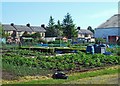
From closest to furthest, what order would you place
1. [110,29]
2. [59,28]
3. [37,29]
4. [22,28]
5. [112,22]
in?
[110,29] < [112,22] < [59,28] < [22,28] < [37,29]

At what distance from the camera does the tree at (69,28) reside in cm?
8181

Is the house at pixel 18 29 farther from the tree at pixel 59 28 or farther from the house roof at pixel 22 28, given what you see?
the tree at pixel 59 28

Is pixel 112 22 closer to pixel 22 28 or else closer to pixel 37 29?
pixel 22 28

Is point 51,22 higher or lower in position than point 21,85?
higher

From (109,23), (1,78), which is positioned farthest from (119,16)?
(1,78)

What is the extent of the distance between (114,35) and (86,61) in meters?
52.0

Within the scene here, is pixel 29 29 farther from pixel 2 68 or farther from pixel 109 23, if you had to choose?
pixel 2 68

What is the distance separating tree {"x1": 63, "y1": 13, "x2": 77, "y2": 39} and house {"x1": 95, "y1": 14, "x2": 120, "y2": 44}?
869 centimetres

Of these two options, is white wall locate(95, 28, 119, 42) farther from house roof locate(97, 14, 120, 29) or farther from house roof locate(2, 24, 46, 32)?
house roof locate(2, 24, 46, 32)

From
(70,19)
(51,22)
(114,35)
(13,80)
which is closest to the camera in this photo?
Result: (13,80)

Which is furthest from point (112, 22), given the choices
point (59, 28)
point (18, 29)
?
point (18, 29)

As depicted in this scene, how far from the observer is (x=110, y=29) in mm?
70000

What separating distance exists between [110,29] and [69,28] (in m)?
16.0

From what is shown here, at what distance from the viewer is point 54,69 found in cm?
1648
